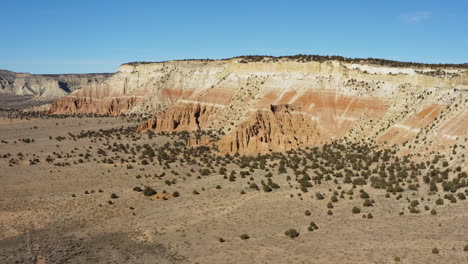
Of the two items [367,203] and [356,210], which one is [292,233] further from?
[367,203]

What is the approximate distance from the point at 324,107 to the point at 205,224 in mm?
35035

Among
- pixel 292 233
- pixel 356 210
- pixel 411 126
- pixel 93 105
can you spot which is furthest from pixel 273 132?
pixel 93 105

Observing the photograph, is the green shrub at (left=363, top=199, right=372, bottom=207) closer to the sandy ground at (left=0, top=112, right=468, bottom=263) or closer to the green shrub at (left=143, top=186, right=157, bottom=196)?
the sandy ground at (left=0, top=112, right=468, bottom=263)

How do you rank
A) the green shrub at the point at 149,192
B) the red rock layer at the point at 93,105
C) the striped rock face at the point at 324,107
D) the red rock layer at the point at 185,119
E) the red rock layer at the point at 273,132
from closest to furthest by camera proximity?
the green shrub at the point at 149,192, the striped rock face at the point at 324,107, the red rock layer at the point at 273,132, the red rock layer at the point at 185,119, the red rock layer at the point at 93,105

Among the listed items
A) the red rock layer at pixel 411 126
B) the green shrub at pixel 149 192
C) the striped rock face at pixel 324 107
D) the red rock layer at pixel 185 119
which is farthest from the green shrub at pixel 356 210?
the red rock layer at pixel 185 119

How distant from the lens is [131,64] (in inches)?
4929

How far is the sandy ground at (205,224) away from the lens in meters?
19.7

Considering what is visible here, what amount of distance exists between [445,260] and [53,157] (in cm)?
4850

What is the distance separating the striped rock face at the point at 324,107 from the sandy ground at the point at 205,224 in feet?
43.9

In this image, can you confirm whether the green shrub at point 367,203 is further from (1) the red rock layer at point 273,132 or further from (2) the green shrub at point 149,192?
(1) the red rock layer at point 273,132

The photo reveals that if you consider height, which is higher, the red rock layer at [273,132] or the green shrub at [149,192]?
the red rock layer at [273,132]

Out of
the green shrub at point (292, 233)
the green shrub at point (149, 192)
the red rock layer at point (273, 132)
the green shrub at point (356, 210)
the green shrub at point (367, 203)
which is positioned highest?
the red rock layer at point (273, 132)

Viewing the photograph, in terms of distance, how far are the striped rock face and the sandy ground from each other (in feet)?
43.9

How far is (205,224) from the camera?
2538 centimetres
